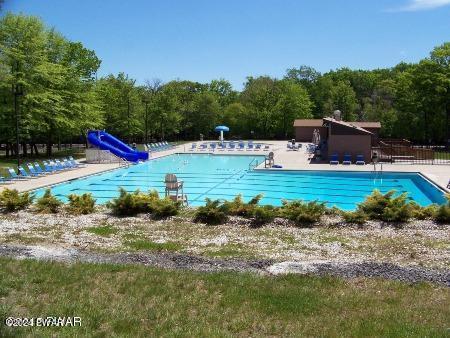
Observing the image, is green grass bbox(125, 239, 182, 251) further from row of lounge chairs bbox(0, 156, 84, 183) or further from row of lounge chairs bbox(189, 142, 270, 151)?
A: row of lounge chairs bbox(189, 142, 270, 151)

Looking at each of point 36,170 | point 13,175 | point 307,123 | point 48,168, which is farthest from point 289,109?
point 13,175

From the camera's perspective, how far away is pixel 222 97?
2781 inches

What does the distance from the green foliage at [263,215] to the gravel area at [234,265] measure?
3.55 m

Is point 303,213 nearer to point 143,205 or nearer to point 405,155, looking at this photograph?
point 143,205

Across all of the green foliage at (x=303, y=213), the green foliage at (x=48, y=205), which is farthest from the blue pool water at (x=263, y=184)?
the green foliage at (x=303, y=213)

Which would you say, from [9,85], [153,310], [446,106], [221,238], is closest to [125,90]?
[9,85]

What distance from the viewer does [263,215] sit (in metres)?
12.1

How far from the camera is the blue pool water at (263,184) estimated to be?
66.6ft

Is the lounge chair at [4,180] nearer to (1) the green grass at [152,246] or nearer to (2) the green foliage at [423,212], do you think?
(1) the green grass at [152,246]

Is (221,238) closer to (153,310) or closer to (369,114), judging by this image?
(153,310)

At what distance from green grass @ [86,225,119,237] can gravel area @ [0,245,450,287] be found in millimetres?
1881

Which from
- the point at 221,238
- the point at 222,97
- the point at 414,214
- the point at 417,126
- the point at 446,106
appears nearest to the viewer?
the point at 221,238

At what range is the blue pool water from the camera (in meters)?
20.3

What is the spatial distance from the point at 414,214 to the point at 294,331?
8.10m
